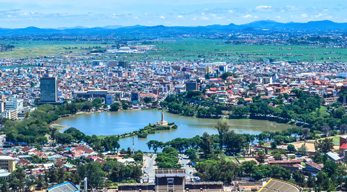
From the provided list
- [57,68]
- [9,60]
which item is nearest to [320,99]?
[57,68]

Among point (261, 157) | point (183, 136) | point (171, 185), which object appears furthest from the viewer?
point (183, 136)

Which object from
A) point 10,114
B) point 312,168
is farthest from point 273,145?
point 10,114

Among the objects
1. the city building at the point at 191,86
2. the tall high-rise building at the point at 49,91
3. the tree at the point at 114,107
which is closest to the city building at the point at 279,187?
the tree at the point at 114,107

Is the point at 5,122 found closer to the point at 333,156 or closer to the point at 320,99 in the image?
the point at 333,156

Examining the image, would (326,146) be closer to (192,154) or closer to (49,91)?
(192,154)

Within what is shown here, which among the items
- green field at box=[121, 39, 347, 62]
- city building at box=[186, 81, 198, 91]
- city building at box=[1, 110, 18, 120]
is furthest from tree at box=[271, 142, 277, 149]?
green field at box=[121, 39, 347, 62]

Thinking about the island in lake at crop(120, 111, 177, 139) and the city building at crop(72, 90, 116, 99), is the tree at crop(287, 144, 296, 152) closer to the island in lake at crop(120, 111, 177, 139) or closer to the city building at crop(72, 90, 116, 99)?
the island in lake at crop(120, 111, 177, 139)

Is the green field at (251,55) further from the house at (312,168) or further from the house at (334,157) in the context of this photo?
the house at (312,168)
